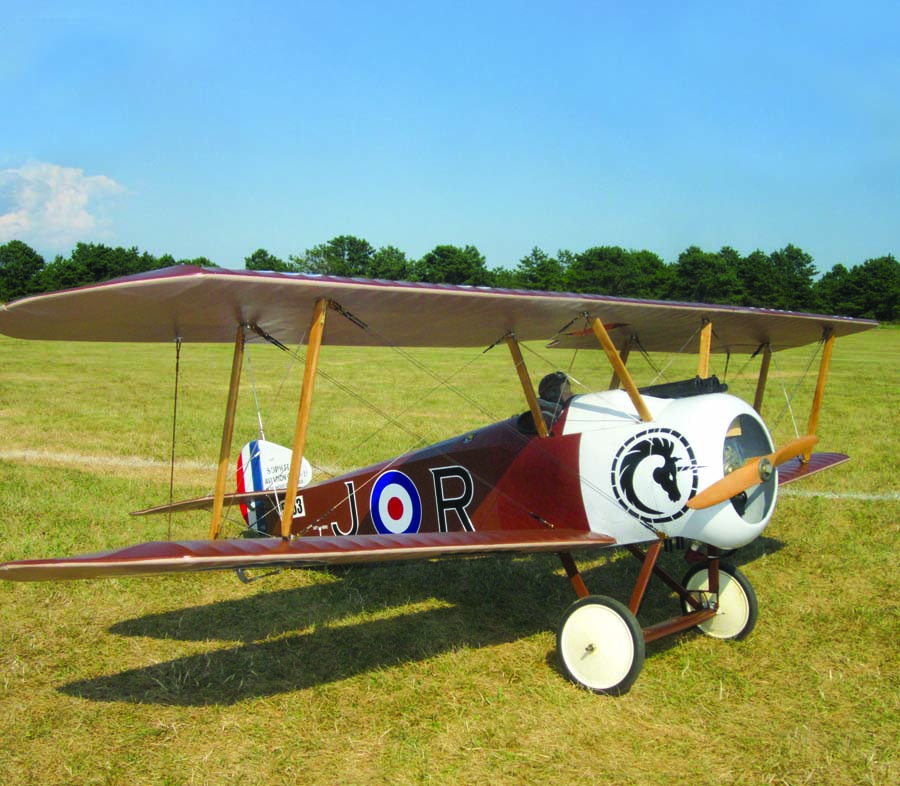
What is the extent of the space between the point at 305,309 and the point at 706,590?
308 cm

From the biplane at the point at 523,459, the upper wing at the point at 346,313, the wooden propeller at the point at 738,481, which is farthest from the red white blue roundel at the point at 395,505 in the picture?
the wooden propeller at the point at 738,481

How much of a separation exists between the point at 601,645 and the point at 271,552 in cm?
189

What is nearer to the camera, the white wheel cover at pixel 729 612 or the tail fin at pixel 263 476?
the white wheel cover at pixel 729 612

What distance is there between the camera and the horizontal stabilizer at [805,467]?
21.1ft

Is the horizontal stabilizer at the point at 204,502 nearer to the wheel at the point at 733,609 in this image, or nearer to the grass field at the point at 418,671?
the grass field at the point at 418,671

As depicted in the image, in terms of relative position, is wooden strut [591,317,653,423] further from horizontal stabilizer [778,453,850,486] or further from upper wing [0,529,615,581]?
horizontal stabilizer [778,453,850,486]

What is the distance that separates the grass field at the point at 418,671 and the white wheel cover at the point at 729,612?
91 millimetres

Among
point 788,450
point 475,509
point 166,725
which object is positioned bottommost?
point 166,725

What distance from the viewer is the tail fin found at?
6633 millimetres

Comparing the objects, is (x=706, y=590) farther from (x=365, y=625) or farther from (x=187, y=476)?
(x=187, y=476)

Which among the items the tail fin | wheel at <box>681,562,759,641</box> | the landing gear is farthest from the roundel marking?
the tail fin

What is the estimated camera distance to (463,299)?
4250 millimetres

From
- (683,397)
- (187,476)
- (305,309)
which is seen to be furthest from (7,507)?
(683,397)

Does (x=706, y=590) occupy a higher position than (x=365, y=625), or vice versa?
(x=706, y=590)
